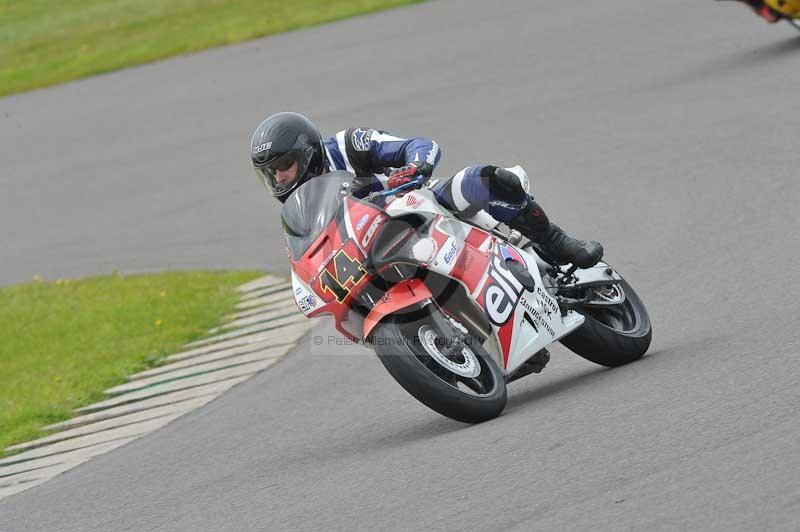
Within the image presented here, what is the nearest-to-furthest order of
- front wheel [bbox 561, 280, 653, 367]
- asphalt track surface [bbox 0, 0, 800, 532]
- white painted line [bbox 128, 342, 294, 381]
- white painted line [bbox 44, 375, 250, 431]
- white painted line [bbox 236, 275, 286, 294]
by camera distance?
1. asphalt track surface [bbox 0, 0, 800, 532]
2. front wheel [bbox 561, 280, 653, 367]
3. white painted line [bbox 44, 375, 250, 431]
4. white painted line [bbox 128, 342, 294, 381]
5. white painted line [bbox 236, 275, 286, 294]

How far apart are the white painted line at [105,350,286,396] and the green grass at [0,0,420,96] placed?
12.7 meters

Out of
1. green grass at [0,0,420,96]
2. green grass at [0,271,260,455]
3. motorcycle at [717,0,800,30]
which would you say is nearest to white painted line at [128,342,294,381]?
green grass at [0,271,260,455]

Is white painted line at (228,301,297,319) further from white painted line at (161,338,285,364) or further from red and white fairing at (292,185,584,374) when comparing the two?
red and white fairing at (292,185,584,374)

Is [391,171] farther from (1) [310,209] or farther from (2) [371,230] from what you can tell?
(2) [371,230]

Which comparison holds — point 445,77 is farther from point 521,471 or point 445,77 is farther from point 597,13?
point 521,471

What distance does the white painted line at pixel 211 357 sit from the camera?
9102 millimetres

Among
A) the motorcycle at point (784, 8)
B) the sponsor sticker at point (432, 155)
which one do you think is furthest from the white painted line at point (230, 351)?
the motorcycle at point (784, 8)

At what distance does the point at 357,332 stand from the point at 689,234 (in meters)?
3.64

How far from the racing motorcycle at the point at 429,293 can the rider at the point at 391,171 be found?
4.3 inches

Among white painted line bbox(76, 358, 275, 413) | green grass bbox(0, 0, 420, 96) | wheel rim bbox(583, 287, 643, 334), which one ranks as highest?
wheel rim bbox(583, 287, 643, 334)

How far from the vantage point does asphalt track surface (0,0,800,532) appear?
4969 millimetres

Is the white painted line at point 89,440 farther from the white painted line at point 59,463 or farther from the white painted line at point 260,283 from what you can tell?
the white painted line at point 260,283

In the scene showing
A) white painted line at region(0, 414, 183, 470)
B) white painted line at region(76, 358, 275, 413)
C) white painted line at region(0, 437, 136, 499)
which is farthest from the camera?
white painted line at region(76, 358, 275, 413)

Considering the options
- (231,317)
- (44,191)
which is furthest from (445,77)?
(231,317)
